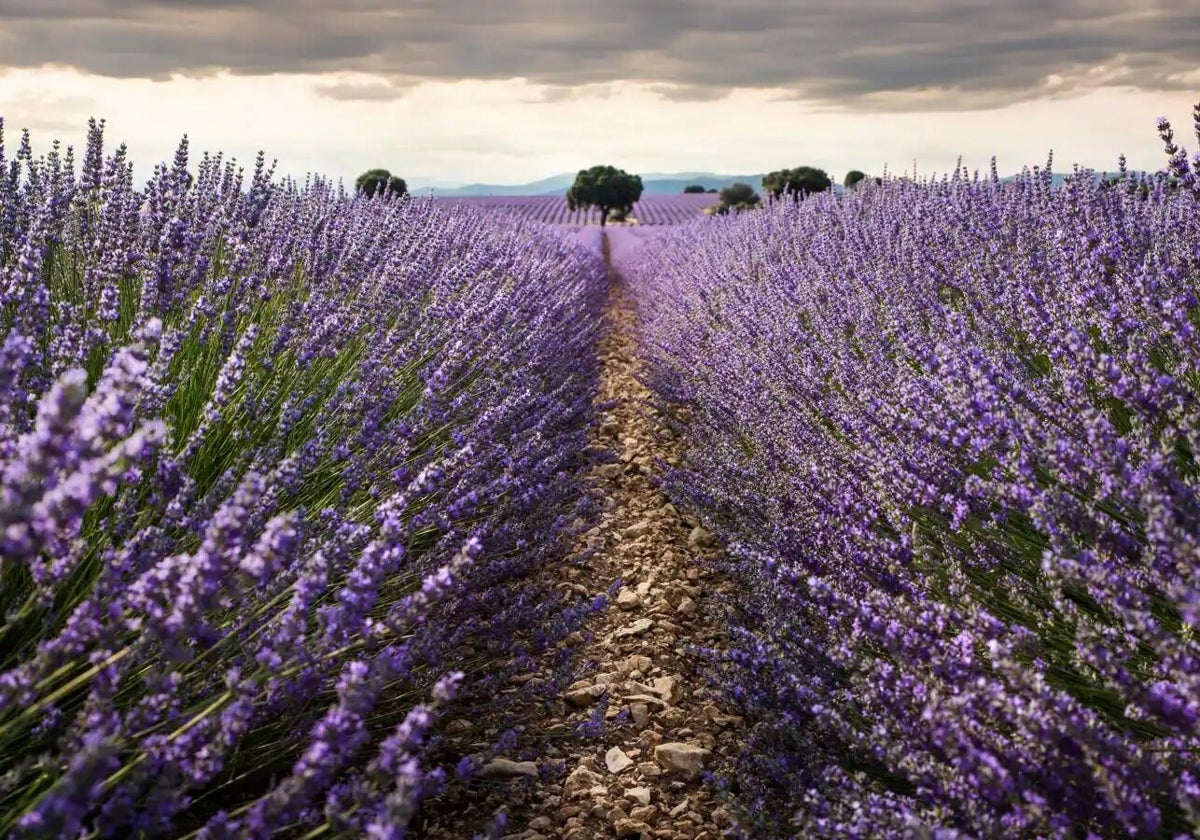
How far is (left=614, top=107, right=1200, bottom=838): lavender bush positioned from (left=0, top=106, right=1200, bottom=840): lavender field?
0.01 meters

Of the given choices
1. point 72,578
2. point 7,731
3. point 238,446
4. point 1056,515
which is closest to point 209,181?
point 238,446

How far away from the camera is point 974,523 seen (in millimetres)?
2148

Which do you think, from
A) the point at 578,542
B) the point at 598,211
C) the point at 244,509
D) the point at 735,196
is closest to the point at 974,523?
the point at 244,509

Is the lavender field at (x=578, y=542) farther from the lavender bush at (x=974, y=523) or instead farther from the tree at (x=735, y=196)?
the tree at (x=735, y=196)

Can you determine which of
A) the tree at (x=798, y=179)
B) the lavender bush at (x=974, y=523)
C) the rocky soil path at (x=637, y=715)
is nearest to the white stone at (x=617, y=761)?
the rocky soil path at (x=637, y=715)

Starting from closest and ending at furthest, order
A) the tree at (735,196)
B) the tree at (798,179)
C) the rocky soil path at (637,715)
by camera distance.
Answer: the rocky soil path at (637,715), the tree at (798,179), the tree at (735,196)

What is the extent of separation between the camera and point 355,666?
124 centimetres

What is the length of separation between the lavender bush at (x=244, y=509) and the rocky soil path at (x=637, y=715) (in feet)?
0.67

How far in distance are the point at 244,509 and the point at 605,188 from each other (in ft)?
87.0

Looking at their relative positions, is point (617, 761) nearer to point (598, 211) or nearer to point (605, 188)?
point (605, 188)

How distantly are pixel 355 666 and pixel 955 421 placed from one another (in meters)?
1.65

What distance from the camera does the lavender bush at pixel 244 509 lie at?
3.80ft

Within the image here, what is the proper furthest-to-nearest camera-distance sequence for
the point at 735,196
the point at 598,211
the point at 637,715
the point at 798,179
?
the point at 598,211 → the point at 735,196 → the point at 798,179 → the point at 637,715

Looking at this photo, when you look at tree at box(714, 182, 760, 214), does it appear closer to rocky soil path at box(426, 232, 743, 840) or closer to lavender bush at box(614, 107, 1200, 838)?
lavender bush at box(614, 107, 1200, 838)
